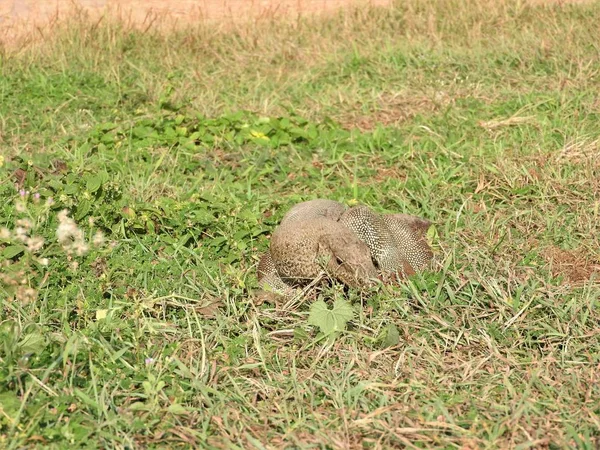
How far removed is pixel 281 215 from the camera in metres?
3.88

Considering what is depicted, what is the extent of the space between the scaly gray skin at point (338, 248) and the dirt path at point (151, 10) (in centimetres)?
353

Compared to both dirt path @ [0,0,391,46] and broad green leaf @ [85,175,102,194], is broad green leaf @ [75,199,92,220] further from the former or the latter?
dirt path @ [0,0,391,46]

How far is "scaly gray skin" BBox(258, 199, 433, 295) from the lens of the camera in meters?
3.13

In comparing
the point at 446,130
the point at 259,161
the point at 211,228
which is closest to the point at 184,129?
the point at 259,161

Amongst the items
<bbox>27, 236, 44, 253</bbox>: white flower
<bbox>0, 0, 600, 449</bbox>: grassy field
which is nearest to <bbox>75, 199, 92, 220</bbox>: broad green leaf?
<bbox>0, 0, 600, 449</bbox>: grassy field

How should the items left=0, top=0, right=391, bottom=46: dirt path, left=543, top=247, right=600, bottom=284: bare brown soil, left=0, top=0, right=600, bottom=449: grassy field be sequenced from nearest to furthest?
left=0, top=0, right=600, bottom=449: grassy field, left=543, top=247, right=600, bottom=284: bare brown soil, left=0, top=0, right=391, bottom=46: dirt path

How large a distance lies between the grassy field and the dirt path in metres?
0.21

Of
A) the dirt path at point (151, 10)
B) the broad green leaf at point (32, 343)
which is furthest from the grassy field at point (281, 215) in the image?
the dirt path at point (151, 10)

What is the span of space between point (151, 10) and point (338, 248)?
4075mm

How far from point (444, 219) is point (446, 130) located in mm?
1180

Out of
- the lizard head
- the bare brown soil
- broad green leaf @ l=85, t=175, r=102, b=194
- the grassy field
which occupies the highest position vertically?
broad green leaf @ l=85, t=175, r=102, b=194

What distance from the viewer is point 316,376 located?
9.12 feet

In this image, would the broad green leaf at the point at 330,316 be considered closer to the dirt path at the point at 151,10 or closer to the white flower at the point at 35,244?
the white flower at the point at 35,244

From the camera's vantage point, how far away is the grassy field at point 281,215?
2551 mm
